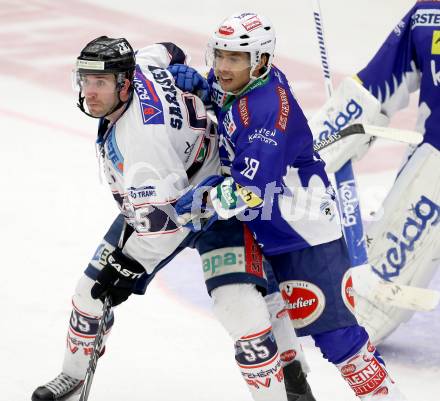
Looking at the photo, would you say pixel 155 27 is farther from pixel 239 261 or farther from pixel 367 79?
pixel 239 261

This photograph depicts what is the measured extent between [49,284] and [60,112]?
231cm

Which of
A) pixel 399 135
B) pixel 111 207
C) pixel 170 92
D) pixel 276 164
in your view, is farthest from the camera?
pixel 111 207

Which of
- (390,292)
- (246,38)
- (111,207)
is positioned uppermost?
(246,38)

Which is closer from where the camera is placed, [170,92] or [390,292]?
[170,92]

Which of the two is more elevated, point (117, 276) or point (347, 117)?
point (347, 117)

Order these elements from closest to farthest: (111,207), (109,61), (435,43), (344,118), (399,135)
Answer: (109,61), (399,135), (435,43), (344,118), (111,207)

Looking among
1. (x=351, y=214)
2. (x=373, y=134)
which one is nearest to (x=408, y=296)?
(x=351, y=214)

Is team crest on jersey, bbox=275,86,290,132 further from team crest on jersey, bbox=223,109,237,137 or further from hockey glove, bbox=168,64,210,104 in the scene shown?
hockey glove, bbox=168,64,210,104

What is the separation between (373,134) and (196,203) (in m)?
1.04

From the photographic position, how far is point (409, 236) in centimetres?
493

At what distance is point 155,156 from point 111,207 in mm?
2471

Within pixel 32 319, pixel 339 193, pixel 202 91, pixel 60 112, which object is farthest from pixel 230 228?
pixel 60 112

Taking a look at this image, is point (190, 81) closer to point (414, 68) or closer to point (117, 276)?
point (117, 276)

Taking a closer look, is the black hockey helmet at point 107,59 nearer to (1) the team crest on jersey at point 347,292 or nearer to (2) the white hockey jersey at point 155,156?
(2) the white hockey jersey at point 155,156
